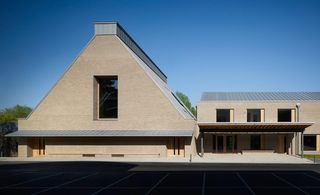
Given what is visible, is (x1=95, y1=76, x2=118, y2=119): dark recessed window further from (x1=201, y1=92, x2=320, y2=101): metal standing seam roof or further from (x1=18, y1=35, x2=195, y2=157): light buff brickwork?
(x1=201, y1=92, x2=320, y2=101): metal standing seam roof

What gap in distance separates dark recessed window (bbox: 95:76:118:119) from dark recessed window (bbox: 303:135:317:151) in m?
24.8

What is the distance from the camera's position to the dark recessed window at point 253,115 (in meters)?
50.7

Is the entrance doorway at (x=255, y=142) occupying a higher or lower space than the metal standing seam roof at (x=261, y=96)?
lower

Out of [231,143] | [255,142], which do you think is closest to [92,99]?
[231,143]

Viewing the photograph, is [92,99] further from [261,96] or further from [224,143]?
[261,96]

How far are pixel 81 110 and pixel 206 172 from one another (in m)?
21.2

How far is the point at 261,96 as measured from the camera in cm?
5466

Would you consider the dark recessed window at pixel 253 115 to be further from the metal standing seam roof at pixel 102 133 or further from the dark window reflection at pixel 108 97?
the dark window reflection at pixel 108 97

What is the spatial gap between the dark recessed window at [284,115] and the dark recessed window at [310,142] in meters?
3.19

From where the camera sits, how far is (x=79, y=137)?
4281 cm

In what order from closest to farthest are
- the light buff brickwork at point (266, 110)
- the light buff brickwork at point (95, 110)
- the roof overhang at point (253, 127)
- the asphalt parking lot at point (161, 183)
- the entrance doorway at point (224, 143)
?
the asphalt parking lot at point (161, 183) < the roof overhang at point (253, 127) < the light buff brickwork at point (95, 110) < the entrance doorway at point (224, 143) < the light buff brickwork at point (266, 110)

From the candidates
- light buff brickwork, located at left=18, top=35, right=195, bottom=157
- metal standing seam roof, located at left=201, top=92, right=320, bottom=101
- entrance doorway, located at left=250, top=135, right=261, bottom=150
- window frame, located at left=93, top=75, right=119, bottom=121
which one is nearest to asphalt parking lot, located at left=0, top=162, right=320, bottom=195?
light buff brickwork, located at left=18, top=35, right=195, bottom=157

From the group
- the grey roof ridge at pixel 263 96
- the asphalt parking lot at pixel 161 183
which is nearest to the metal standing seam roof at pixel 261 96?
the grey roof ridge at pixel 263 96

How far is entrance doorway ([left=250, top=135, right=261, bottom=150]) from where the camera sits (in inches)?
1913
